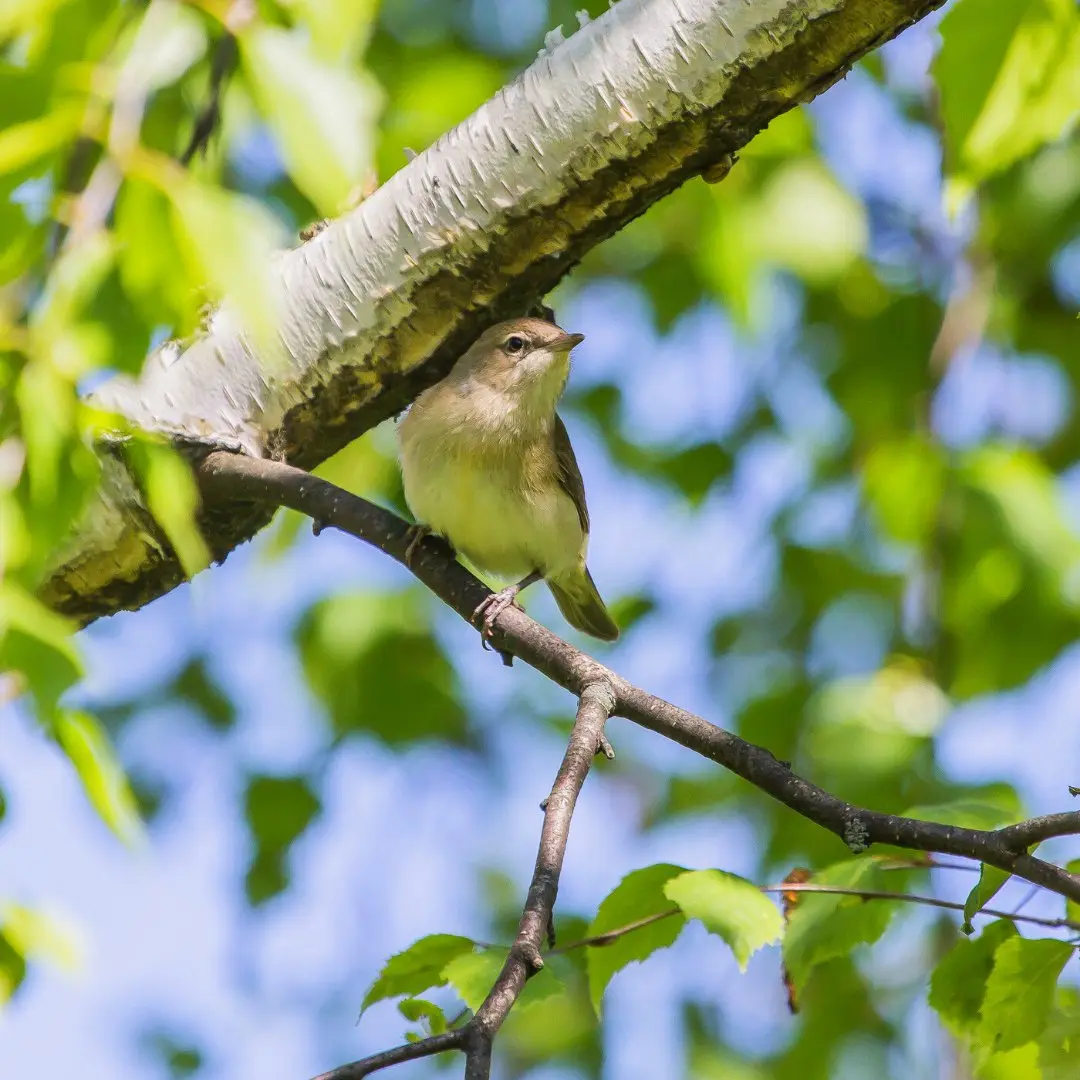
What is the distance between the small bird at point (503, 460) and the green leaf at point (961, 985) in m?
1.80

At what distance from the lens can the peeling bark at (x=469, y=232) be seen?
2199 mm

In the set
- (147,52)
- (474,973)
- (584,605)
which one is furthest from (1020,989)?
(584,605)

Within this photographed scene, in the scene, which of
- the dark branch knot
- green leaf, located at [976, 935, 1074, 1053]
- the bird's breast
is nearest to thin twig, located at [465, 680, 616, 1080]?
the dark branch knot

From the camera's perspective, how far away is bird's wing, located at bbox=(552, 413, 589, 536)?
4559 mm

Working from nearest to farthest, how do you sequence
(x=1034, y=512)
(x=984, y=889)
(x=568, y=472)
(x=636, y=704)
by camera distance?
(x=984, y=889)
(x=636, y=704)
(x=1034, y=512)
(x=568, y=472)

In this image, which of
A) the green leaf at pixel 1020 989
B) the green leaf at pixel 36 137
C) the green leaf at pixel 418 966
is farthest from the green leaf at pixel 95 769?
the green leaf at pixel 1020 989

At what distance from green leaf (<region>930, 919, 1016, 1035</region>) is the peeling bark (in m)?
1.39

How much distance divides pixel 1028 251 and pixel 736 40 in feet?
11.4

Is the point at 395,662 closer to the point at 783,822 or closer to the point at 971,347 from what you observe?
the point at 783,822

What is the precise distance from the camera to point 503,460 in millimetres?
4207

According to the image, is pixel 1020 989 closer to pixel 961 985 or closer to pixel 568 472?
pixel 961 985

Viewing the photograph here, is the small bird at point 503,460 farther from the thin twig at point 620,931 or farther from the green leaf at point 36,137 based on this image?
the green leaf at point 36,137

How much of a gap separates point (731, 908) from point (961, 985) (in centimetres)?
45

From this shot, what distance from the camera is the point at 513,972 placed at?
158 cm
